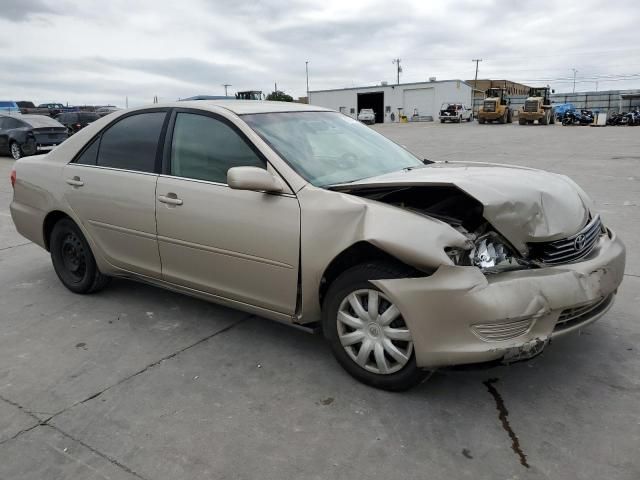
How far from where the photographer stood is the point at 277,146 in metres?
3.24

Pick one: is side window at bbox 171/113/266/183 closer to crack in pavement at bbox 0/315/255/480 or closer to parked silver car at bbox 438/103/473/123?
crack in pavement at bbox 0/315/255/480

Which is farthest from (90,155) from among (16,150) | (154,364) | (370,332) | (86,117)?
(86,117)

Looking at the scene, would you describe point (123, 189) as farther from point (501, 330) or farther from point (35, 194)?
point (501, 330)

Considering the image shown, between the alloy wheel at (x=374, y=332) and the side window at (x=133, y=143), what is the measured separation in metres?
1.81

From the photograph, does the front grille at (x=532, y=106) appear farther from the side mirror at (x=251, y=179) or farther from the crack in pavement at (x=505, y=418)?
the side mirror at (x=251, y=179)

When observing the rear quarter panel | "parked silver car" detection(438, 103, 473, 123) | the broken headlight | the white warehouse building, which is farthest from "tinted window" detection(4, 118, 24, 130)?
the white warehouse building

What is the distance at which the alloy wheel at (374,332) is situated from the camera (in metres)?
2.72

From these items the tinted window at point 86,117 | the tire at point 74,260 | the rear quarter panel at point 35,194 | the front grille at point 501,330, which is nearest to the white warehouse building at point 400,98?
the tinted window at point 86,117

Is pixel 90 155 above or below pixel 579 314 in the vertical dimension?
above

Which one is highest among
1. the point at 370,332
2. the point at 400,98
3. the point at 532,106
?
the point at 400,98

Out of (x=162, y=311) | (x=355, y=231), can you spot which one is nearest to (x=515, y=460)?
(x=355, y=231)

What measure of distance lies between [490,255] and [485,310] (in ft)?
1.22

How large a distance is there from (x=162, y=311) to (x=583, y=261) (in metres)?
2.96

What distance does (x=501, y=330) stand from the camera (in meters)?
2.51
